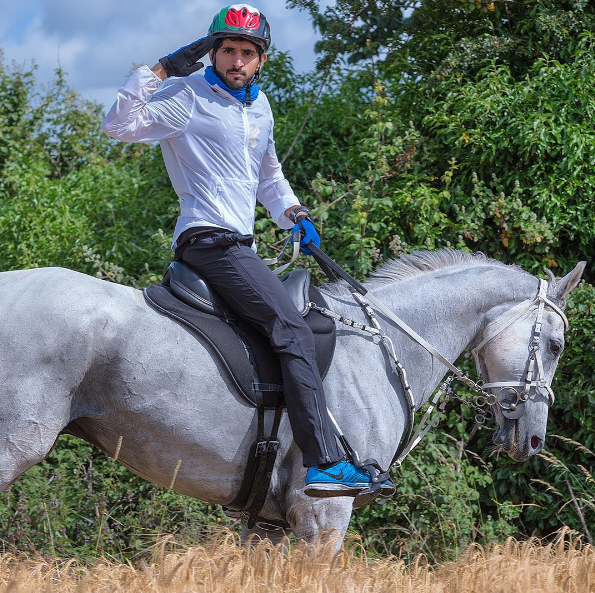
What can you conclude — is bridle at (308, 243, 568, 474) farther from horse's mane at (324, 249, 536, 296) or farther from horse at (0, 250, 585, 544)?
horse's mane at (324, 249, 536, 296)

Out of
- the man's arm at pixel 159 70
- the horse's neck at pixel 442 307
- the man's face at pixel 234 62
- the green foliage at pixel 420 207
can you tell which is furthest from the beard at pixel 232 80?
the green foliage at pixel 420 207

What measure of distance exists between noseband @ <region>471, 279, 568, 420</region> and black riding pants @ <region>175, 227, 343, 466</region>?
3.32 feet

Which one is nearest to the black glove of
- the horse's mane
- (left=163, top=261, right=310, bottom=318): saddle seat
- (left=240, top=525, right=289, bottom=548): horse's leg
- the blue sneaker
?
(left=163, top=261, right=310, bottom=318): saddle seat

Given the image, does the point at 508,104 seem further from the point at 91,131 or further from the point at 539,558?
the point at 91,131

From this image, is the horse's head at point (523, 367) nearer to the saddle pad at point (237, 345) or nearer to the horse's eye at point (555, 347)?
the horse's eye at point (555, 347)

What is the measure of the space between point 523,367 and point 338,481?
3.87 feet

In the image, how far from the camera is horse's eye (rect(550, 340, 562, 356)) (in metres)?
4.29

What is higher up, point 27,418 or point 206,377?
point 206,377

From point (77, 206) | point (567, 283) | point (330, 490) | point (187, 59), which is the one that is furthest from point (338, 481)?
point (77, 206)

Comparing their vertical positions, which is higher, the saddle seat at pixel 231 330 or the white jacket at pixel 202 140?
the white jacket at pixel 202 140

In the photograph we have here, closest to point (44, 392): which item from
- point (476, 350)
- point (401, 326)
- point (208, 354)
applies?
point (208, 354)

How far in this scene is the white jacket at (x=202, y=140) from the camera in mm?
3812

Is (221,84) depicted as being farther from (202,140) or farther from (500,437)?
(500,437)

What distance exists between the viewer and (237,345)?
12.5 feet
